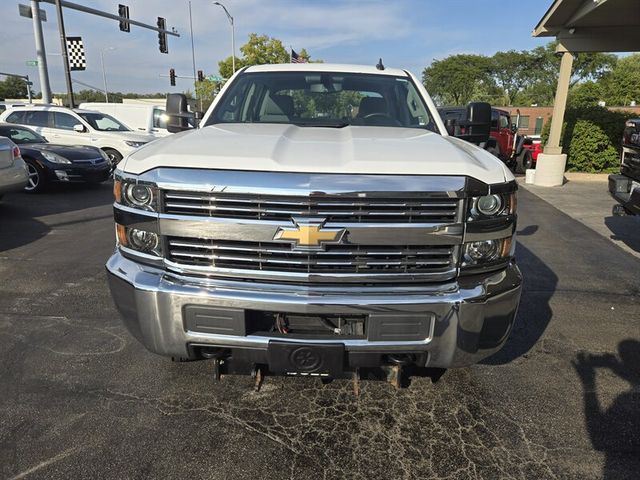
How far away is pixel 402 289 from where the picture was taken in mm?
2320

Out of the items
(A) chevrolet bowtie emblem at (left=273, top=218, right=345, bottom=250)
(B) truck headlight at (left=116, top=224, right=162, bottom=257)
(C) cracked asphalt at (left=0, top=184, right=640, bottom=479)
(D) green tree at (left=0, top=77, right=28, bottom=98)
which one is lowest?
(C) cracked asphalt at (left=0, top=184, right=640, bottom=479)

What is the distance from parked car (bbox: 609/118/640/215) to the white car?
35.4 ft

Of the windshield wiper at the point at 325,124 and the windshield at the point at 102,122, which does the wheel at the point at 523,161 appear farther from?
the windshield wiper at the point at 325,124

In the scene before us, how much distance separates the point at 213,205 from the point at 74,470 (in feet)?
4.69

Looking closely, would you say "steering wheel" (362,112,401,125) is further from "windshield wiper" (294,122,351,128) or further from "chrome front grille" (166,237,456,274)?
"chrome front grille" (166,237,456,274)

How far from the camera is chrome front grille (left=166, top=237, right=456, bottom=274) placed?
2275 millimetres

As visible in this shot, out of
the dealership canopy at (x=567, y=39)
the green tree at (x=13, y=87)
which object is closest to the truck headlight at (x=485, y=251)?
the dealership canopy at (x=567, y=39)

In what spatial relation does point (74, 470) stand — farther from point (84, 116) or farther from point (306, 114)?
point (84, 116)

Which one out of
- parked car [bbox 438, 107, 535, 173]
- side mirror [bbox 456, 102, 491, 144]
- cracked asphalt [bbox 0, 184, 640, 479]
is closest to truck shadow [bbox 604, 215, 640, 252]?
cracked asphalt [bbox 0, 184, 640, 479]

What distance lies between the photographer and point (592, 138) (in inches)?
539

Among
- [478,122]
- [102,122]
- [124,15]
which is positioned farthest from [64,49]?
[478,122]

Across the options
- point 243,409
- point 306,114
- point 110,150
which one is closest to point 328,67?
point 306,114

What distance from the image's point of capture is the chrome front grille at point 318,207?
86.7 inches

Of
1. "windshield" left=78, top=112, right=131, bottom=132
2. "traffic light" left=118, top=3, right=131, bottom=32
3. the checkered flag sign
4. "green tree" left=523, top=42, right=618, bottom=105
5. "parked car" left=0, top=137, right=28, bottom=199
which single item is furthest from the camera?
"green tree" left=523, top=42, right=618, bottom=105
